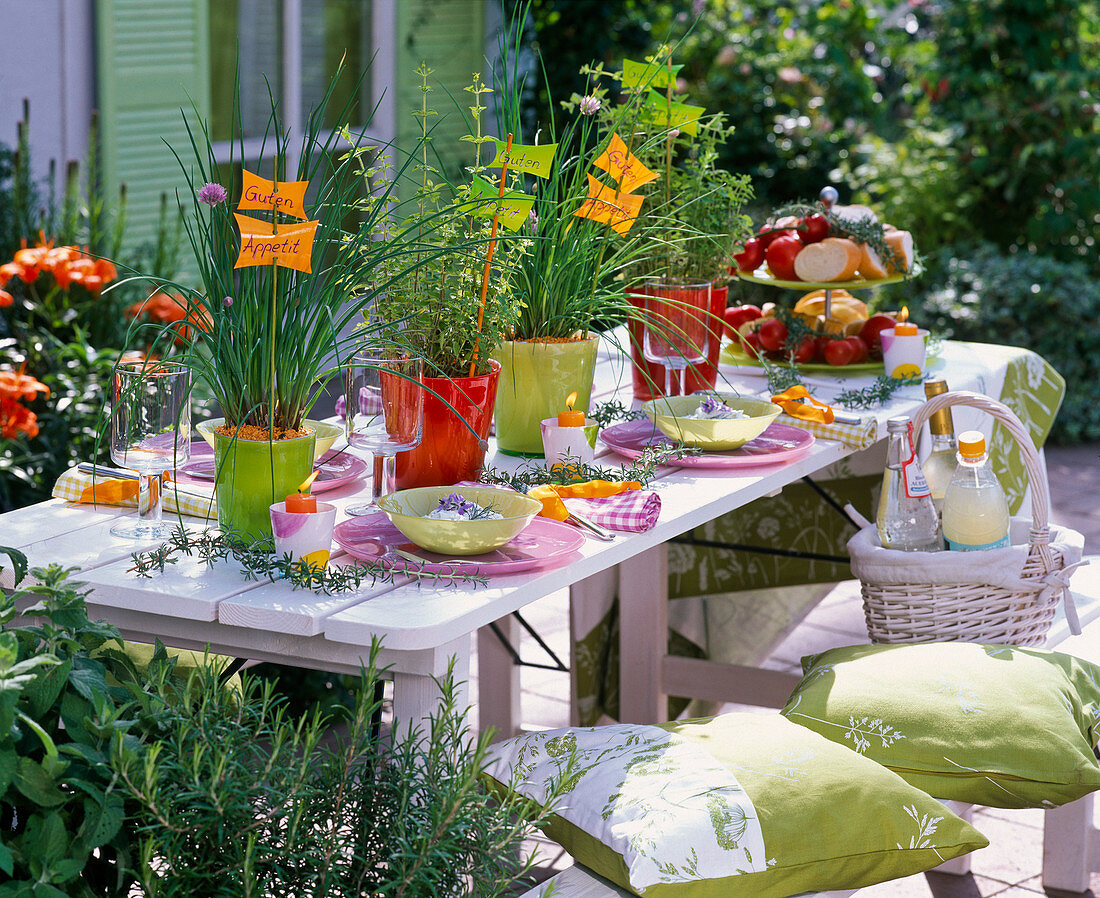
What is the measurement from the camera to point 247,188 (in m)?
1.60

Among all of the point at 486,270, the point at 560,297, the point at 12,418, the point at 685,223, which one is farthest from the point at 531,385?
the point at 12,418

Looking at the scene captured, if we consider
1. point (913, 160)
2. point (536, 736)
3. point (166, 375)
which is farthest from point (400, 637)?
point (913, 160)

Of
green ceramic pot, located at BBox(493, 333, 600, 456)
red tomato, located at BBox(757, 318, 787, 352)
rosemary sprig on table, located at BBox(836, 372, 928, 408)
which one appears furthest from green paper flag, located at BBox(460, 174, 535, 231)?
red tomato, located at BBox(757, 318, 787, 352)

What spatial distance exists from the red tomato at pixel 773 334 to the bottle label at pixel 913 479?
1.88 ft

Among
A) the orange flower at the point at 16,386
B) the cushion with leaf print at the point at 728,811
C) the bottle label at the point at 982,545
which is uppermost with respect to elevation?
the orange flower at the point at 16,386

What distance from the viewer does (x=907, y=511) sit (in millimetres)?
2199

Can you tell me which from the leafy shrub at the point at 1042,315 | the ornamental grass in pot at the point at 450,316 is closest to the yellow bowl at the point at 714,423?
the ornamental grass in pot at the point at 450,316

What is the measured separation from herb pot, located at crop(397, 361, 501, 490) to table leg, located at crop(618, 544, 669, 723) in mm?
837

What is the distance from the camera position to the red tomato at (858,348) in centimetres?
269

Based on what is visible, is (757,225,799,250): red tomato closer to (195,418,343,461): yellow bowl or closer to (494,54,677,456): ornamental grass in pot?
(494,54,677,456): ornamental grass in pot

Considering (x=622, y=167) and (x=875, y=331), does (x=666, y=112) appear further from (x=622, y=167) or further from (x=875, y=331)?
(x=875, y=331)

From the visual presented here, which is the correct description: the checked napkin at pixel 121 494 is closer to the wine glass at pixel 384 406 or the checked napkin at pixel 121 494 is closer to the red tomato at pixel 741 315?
the wine glass at pixel 384 406

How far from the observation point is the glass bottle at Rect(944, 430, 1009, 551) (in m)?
2.13

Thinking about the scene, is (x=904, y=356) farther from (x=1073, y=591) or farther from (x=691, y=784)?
(x=691, y=784)
